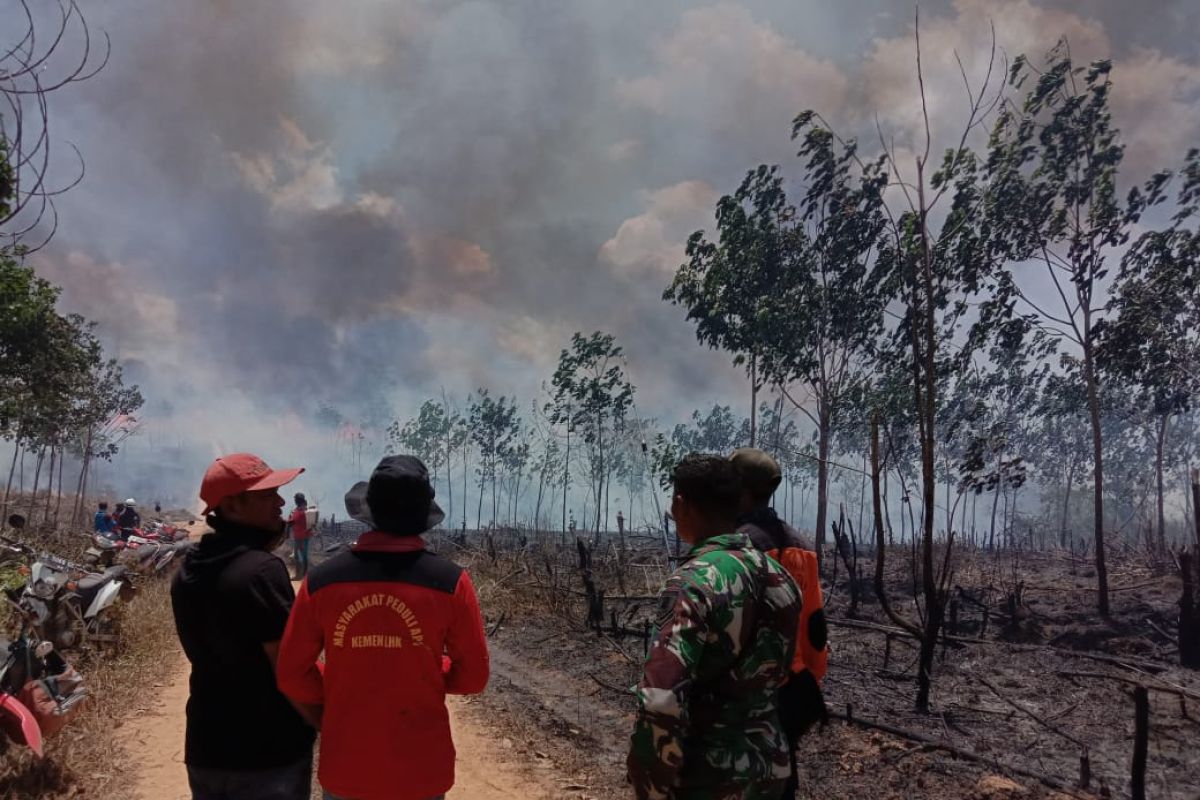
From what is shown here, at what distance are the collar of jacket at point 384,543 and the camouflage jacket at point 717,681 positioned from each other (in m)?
0.80

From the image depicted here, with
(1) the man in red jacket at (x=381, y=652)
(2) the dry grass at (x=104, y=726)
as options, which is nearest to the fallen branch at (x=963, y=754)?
(1) the man in red jacket at (x=381, y=652)

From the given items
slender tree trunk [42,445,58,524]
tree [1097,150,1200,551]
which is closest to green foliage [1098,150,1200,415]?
tree [1097,150,1200,551]

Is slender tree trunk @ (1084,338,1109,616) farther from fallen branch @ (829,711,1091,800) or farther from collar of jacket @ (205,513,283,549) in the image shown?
collar of jacket @ (205,513,283,549)

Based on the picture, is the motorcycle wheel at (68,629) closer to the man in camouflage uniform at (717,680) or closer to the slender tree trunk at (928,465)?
the man in camouflage uniform at (717,680)

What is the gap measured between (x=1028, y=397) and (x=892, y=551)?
1593cm

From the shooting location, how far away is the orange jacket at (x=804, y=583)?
9.33ft

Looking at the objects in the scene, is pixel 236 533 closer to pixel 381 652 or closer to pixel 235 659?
pixel 235 659

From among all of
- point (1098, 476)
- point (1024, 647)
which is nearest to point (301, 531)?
point (1024, 647)

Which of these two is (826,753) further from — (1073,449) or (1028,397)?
(1073,449)

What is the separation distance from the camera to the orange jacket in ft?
9.33

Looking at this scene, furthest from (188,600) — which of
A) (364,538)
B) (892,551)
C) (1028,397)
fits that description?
(1028,397)

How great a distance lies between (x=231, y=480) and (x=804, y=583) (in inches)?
88.8

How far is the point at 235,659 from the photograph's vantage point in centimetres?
221

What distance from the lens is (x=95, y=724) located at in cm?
516
